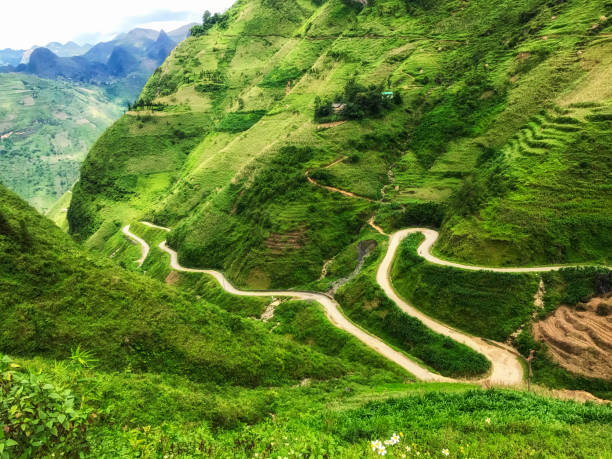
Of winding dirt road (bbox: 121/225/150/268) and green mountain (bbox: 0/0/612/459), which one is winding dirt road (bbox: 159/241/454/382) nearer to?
green mountain (bbox: 0/0/612/459)

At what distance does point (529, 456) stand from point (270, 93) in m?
162

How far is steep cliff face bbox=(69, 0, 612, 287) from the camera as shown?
51.2 meters

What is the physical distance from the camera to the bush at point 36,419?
635 centimetres

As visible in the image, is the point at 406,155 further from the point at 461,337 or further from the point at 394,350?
the point at 394,350

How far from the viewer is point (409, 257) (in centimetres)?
5628

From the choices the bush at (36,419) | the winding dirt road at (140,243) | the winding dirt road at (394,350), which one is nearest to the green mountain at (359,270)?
the bush at (36,419)

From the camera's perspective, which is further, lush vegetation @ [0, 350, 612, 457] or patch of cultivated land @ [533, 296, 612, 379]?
patch of cultivated land @ [533, 296, 612, 379]

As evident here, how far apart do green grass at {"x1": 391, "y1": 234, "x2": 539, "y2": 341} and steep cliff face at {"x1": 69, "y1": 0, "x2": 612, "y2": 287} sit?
459 cm

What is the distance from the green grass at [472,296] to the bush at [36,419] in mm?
48200

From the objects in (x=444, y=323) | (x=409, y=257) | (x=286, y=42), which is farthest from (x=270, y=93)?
(x=444, y=323)

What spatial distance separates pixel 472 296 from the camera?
46.1 meters

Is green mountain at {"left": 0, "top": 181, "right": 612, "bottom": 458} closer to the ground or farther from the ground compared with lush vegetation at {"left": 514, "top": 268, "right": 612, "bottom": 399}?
farther from the ground

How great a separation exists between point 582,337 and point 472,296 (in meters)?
12.6

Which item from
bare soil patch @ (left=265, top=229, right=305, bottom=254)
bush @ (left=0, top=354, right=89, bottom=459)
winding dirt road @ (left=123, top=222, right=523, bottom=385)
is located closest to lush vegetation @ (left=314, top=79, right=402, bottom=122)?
bare soil patch @ (left=265, top=229, right=305, bottom=254)
